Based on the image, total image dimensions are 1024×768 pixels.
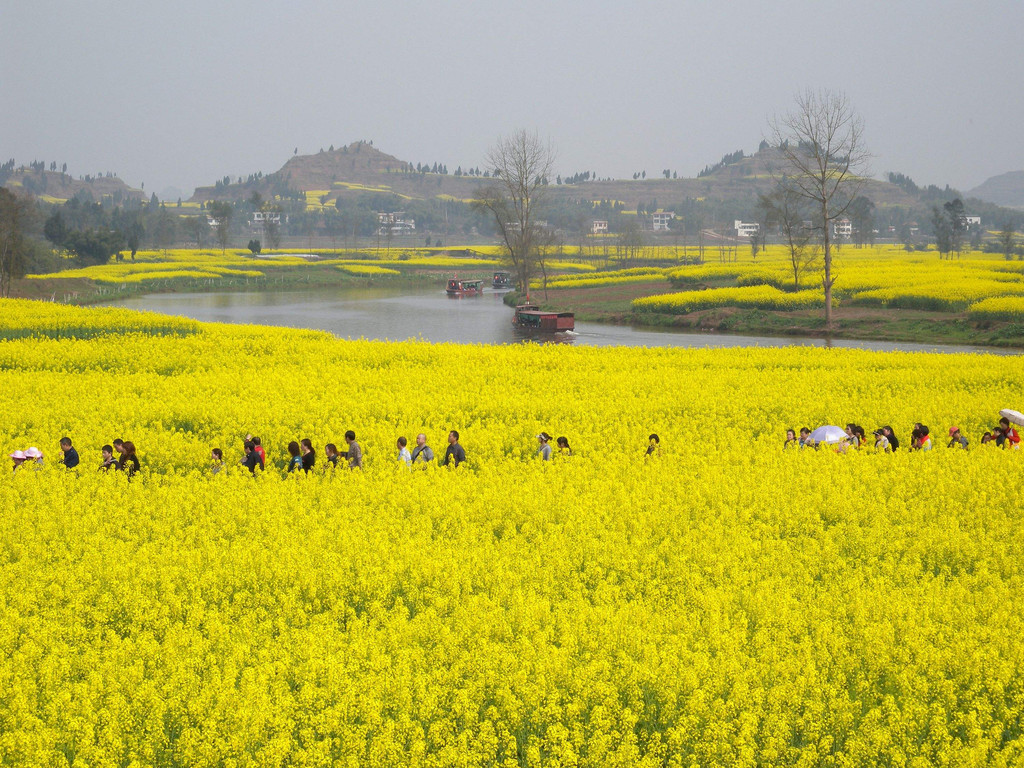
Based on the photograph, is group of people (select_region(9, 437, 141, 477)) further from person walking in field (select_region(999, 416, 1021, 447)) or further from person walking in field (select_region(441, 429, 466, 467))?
person walking in field (select_region(999, 416, 1021, 447))

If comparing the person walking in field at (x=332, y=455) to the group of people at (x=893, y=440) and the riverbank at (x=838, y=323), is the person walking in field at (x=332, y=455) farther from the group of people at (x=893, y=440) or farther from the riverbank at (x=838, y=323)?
the riverbank at (x=838, y=323)

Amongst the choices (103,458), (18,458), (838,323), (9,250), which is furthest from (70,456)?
(9,250)

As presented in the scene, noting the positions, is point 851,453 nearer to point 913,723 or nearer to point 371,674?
point 913,723

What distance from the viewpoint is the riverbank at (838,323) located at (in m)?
45.7

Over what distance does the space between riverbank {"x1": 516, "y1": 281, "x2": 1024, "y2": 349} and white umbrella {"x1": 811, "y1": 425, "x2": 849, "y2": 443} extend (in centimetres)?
2956

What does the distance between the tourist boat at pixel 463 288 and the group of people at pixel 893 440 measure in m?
76.9

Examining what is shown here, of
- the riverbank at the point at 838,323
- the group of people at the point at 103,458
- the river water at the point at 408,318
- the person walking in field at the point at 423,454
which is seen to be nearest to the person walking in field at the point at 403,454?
the person walking in field at the point at 423,454

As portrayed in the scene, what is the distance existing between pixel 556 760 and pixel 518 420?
1512 centimetres

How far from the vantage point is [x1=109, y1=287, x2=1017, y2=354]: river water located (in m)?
49.9

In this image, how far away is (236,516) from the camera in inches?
519

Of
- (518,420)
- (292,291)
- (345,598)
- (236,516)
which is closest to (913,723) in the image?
(345,598)

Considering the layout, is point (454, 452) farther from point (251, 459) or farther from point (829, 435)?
point (829, 435)

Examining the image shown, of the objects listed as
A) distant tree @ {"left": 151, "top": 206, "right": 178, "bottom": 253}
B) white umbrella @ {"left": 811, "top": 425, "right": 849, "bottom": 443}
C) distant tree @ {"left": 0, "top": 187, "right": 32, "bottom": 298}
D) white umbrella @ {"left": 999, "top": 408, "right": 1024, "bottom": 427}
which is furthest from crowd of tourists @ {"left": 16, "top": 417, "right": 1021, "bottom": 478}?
distant tree @ {"left": 151, "top": 206, "right": 178, "bottom": 253}

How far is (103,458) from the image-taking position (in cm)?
1614
